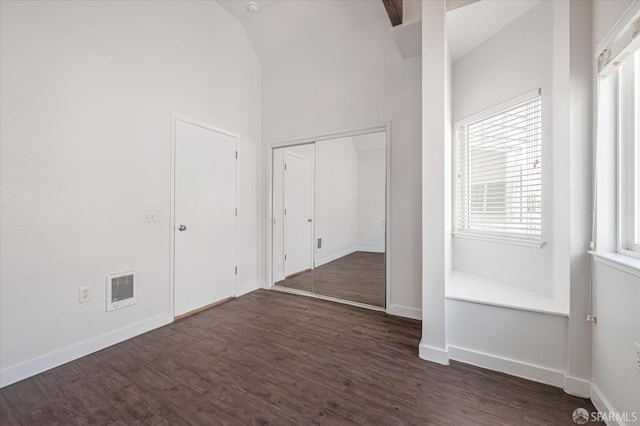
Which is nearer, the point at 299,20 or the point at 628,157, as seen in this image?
the point at 628,157

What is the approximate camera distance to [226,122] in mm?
3451

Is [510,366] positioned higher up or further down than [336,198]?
further down

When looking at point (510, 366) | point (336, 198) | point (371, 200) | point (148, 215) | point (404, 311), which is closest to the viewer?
point (510, 366)

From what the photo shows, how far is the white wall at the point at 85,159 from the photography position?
6.11 feet

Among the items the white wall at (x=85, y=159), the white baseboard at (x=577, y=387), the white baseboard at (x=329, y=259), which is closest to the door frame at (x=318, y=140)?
the white baseboard at (x=329, y=259)

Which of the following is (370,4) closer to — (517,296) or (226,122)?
(226,122)

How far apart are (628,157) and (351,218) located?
8.05ft

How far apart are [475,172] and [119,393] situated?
3558 mm

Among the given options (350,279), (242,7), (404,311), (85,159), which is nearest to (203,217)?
(85,159)

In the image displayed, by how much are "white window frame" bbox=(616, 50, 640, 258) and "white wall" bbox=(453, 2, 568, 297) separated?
25.8 inches

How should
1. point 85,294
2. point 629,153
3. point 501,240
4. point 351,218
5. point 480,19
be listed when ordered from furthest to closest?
point 351,218 → point 501,240 → point 480,19 → point 85,294 → point 629,153

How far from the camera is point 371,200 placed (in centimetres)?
330

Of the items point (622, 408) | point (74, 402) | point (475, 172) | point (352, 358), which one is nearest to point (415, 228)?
point (475, 172)

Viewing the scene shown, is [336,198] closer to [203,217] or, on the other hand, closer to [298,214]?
[298,214]
